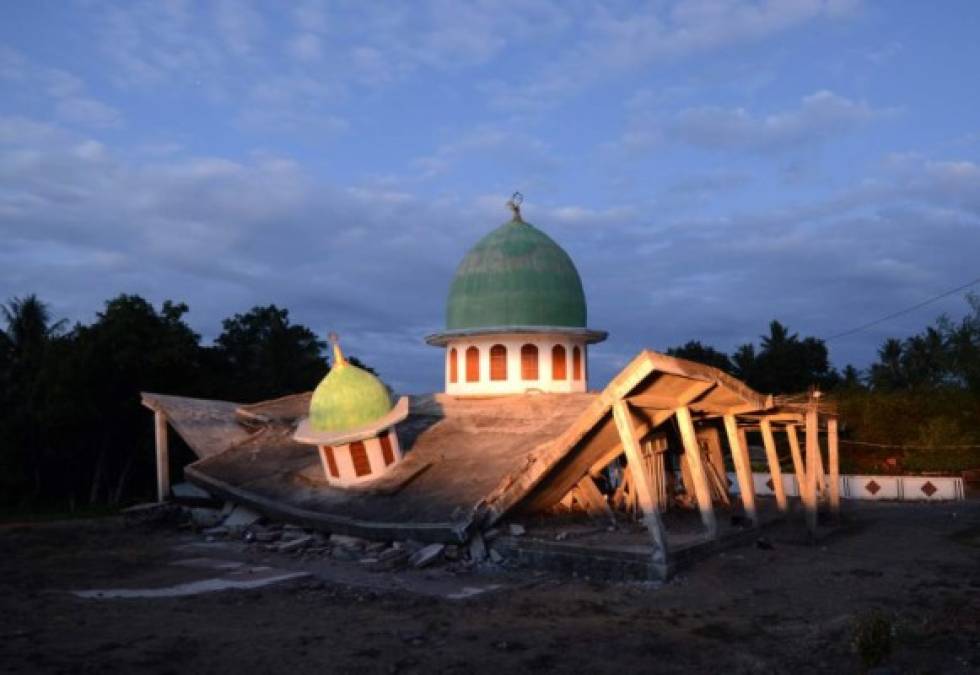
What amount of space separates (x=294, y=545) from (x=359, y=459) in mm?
2663

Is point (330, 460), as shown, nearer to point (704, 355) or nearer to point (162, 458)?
point (162, 458)

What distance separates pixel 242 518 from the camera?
22094 millimetres

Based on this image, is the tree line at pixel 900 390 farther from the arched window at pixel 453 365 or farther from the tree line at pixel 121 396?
the arched window at pixel 453 365

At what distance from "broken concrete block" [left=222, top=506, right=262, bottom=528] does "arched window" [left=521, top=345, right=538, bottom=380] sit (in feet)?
28.4

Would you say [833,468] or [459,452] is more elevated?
[459,452]

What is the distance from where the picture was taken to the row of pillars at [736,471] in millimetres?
14750

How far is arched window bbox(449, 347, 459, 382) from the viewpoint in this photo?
26.4 m

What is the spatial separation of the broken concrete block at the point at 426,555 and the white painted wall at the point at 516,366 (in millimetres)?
9325

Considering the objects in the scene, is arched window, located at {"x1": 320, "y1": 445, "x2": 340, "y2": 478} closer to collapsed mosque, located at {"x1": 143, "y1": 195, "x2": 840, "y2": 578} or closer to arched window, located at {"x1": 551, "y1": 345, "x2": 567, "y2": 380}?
collapsed mosque, located at {"x1": 143, "y1": 195, "x2": 840, "y2": 578}

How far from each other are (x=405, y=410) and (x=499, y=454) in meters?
2.94

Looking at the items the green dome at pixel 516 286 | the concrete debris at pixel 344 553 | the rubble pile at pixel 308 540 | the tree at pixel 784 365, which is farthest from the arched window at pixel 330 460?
the tree at pixel 784 365

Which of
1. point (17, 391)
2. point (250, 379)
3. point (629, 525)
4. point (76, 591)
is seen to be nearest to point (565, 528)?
point (629, 525)

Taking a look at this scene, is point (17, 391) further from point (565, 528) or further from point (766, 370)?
point (766, 370)

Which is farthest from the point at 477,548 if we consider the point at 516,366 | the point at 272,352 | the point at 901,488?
the point at 272,352
